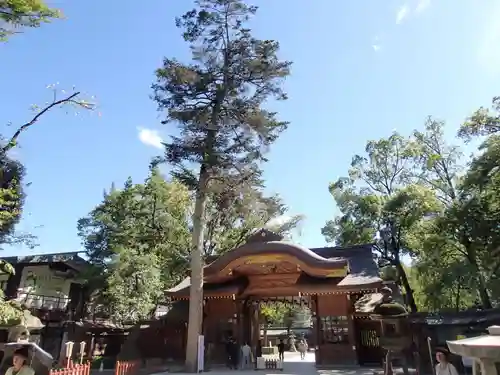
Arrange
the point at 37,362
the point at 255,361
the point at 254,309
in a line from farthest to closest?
the point at 254,309 < the point at 255,361 < the point at 37,362

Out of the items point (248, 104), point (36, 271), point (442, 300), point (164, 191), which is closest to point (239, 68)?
point (248, 104)

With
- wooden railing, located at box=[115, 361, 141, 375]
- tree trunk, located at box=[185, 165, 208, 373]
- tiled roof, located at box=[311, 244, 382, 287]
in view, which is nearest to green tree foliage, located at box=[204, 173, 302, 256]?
tree trunk, located at box=[185, 165, 208, 373]

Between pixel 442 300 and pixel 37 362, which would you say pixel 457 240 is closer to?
pixel 442 300

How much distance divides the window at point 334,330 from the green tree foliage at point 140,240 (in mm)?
9330

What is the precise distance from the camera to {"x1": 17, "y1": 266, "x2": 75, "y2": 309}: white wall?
977 inches

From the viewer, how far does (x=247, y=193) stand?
659 inches

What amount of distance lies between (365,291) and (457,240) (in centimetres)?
715

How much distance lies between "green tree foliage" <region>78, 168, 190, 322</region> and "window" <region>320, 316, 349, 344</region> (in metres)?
9.33

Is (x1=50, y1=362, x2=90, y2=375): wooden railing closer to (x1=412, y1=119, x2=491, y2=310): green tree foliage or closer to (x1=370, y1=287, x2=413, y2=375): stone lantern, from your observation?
(x1=370, y1=287, x2=413, y2=375): stone lantern

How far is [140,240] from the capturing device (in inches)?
898

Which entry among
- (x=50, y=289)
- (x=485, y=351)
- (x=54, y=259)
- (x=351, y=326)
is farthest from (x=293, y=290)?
(x=50, y=289)

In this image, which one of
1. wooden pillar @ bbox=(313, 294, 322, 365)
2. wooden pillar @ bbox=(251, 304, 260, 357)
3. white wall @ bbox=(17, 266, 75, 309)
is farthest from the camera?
white wall @ bbox=(17, 266, 75, 309)

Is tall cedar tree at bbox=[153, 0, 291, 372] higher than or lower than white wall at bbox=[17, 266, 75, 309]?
higher

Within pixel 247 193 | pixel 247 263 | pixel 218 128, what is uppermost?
pixel 218 128
